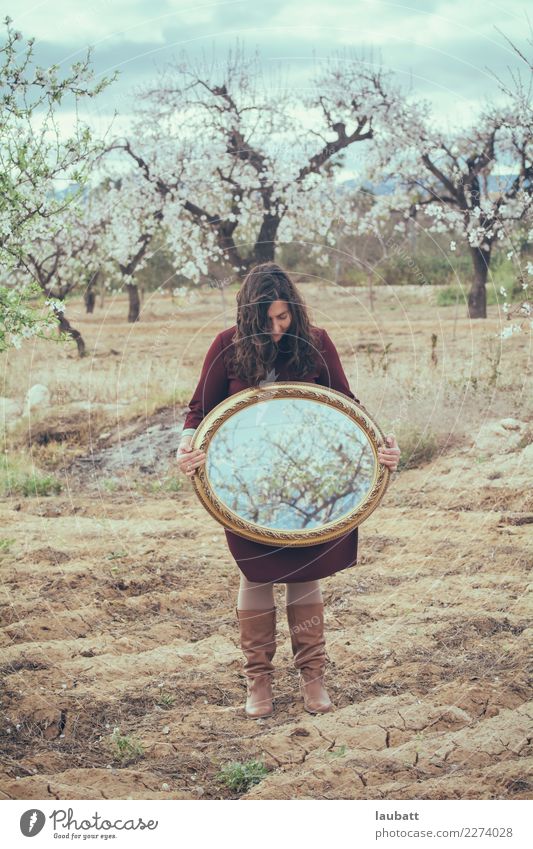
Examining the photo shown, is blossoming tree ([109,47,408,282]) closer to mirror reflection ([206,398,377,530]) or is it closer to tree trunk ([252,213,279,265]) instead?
tree trunk ([252,213,279,265])

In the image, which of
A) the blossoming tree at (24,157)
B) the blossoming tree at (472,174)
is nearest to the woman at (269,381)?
the blossoming tree at (24,157)

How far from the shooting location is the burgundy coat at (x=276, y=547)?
320 centimetres

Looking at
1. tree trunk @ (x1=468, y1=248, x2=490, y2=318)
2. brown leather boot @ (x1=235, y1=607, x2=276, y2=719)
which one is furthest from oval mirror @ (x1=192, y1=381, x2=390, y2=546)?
tree trunk @ (x1=468, y1=248, x2=490, y2=318)

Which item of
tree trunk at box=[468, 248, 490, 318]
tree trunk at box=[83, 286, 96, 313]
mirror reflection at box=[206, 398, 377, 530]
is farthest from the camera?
tree trunk at box=[83, 286, 96, 313]

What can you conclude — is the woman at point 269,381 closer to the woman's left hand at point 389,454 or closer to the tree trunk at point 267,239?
the woman's left hand at point 389,454

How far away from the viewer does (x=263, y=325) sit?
10.4 feet

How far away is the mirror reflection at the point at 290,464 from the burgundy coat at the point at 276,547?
9 cm

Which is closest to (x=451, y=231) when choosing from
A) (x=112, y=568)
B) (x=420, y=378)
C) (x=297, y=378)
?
(x=420, y=378)

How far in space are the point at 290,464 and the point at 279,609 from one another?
1546mm

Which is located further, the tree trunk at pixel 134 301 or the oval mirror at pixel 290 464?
the tree trunk at pixel 134 301

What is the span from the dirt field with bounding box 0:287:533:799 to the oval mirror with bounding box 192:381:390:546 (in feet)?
2.60

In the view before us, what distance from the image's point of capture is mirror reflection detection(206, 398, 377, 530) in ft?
10.8

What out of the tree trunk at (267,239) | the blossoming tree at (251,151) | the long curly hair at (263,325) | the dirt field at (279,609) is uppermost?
the blossoming tree at (251,151)
